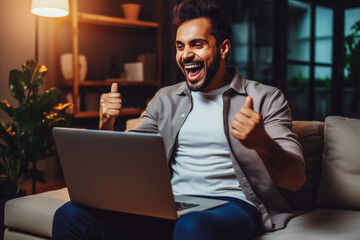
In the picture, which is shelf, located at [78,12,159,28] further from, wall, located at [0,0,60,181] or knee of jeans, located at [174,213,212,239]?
knee of jeans, located at [174,213,212,239]

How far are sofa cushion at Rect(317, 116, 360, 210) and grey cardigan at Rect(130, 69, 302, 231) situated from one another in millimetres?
247

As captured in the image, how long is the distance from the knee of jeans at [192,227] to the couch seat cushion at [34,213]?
71 cm

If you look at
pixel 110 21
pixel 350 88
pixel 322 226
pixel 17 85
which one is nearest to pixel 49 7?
pixel 17 85

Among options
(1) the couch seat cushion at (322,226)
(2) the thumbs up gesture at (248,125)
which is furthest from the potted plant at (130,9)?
(2) the thumbs up gesture at (248,125)

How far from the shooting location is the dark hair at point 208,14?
1.57 meters

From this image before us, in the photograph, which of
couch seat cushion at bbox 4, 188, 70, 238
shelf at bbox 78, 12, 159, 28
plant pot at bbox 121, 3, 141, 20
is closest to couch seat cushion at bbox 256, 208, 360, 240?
couch seat cushion at bbox 4, 188, 70, 238

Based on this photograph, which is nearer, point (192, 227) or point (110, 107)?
point (192, 227)

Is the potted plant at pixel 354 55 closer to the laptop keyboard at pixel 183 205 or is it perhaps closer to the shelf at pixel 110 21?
the shelf at pixel 110 21

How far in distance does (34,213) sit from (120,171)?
776 millimetres

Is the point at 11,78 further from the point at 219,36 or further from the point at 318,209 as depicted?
the point at 318,209

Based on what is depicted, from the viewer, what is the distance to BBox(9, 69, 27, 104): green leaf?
99.2 inches

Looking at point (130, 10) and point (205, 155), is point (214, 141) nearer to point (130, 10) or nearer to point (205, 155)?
point (205, 155)

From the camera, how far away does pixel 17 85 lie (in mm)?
2535

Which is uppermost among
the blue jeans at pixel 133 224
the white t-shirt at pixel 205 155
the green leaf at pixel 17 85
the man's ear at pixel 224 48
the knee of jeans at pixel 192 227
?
the man's ear at pixel 224 48
